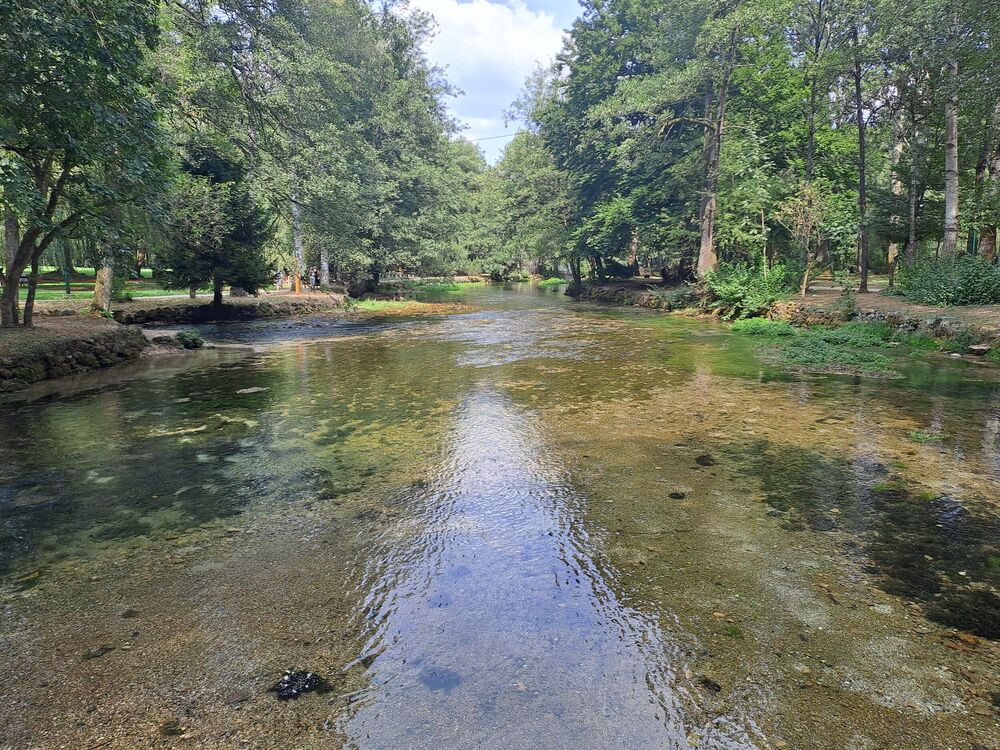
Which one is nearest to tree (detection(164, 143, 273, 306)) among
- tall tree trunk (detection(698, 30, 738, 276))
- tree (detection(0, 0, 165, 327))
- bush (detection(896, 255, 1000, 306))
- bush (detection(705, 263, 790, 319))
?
tree (detection(0, 0, 165, 327))

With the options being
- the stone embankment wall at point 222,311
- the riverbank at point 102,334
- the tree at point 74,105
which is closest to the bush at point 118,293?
the riverbank at point 102,334

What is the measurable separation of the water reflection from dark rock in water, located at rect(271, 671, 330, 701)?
0.78 ft

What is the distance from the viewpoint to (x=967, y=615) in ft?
9.45

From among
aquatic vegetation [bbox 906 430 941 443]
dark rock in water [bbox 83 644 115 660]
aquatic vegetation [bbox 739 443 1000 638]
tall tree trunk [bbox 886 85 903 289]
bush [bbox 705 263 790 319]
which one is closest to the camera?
dark rock in water [bbox 83 644 115 660]

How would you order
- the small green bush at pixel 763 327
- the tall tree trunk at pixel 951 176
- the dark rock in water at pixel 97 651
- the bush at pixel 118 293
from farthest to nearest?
the bush at pixel 118 293 → the small green bush at pixel 763 327 → the tall tree trunk at pixel 951 176 → the dark rock in water at pixel 97 651

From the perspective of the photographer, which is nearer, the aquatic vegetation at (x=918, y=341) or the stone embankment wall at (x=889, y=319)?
the stone embankment wall at (x=889, y=319)

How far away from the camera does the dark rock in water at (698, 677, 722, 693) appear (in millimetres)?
2402

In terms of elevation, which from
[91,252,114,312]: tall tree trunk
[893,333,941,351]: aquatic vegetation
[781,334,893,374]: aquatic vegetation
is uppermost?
[91,252,114,312]: tall tree trunk

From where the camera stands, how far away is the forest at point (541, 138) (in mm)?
9289

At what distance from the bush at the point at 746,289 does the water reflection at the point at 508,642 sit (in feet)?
54.1

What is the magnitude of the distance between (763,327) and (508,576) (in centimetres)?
1452

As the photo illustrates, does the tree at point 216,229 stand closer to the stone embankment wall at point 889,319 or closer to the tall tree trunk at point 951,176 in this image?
the stone embankment wall at point 889,319

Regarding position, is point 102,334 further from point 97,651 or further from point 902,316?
point 902,316

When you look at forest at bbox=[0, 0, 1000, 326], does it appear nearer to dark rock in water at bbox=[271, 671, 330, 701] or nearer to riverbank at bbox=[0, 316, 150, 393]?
riverbank at bbox=[0, 316, 150, 393]
